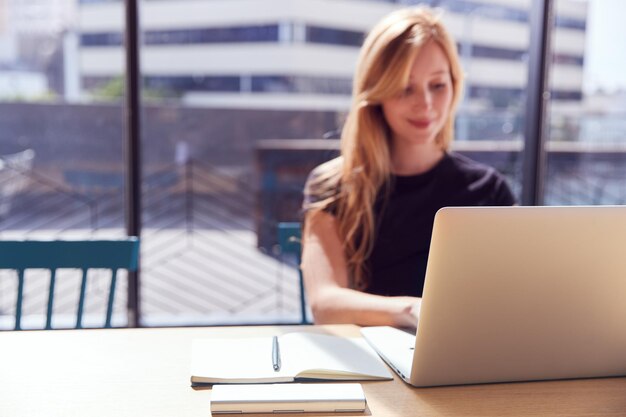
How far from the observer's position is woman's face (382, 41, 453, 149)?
145cm

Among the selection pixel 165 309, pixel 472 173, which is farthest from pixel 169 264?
pixel 472 173

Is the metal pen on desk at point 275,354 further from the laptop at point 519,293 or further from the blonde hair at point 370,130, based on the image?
the blonde hair at point 370,130

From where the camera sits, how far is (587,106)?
9.46ft

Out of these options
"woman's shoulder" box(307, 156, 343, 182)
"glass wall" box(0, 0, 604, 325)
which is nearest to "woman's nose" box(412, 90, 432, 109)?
"woman's shoulder" box(307, 156, 343, 182)

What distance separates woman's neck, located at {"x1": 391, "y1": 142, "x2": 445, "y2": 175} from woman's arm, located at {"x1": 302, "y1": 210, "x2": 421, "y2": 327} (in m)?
0.22

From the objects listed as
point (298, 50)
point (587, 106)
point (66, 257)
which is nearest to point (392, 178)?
point (66, 257)

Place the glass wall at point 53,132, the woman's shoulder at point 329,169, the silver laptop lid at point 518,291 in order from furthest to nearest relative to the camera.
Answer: the glass wall at point 53,132 < the woman's shoulder at point 329,169 < the silver laptop lid at point 518,291

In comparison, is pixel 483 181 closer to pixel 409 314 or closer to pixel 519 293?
pixel 409 314

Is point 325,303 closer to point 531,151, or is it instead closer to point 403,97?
point 403,97

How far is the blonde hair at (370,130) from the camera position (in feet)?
4.71

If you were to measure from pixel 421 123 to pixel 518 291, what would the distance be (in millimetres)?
724

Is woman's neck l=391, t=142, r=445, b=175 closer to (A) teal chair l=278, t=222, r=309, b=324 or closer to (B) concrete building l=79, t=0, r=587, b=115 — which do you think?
(A) teal chair l=278, t=222, r=309, b=324

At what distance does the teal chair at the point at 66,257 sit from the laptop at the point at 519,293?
81 centimetres

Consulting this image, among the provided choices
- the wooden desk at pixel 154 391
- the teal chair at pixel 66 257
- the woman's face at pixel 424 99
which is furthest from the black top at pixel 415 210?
the wooden desk at pixel 154 391
